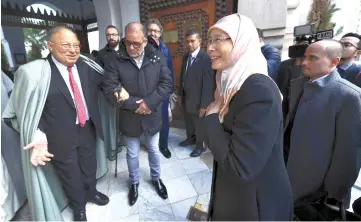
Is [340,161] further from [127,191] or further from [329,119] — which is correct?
[127,191]

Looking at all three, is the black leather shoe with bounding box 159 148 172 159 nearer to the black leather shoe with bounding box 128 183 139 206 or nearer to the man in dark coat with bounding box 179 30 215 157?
the man in dark coat with bounding box 179 30 215 157

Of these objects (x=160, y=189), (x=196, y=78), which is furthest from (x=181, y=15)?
(x=160, y=189)

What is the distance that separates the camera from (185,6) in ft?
12.2

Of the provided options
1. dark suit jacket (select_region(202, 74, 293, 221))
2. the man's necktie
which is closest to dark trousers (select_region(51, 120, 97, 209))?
the man's necktie

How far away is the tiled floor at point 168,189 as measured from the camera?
2041 mm

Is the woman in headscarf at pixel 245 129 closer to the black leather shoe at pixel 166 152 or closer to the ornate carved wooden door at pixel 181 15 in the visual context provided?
the black leather shoe at pixel 166 152

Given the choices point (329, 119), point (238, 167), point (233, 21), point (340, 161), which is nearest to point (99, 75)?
point (233, 21)

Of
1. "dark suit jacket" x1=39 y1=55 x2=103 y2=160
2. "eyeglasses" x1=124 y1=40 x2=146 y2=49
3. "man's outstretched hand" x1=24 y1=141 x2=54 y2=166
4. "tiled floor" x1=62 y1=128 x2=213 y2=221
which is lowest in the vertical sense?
"tiled floor" x1=62 y1=128 x2=213 y2=221

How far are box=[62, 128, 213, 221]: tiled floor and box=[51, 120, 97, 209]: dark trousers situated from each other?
0.29 m

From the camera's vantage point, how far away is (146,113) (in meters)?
2.02

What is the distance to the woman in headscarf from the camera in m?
0.82

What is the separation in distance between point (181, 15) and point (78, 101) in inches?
108

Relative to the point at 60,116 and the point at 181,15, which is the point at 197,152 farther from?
the point at 181,15

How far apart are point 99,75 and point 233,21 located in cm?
155
